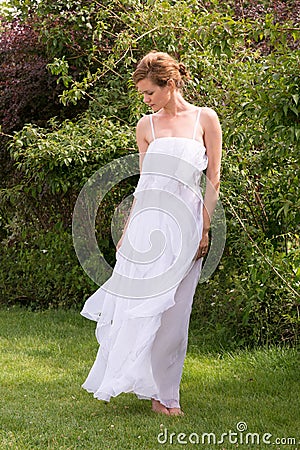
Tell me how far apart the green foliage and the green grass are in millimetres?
419

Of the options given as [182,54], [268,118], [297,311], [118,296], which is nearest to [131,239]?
[118,296]

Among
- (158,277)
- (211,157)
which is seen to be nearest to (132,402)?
(158,277)

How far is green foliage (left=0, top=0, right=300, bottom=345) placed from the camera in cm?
429

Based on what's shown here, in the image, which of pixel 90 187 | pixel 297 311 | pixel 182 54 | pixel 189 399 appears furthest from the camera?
pixel 90 187

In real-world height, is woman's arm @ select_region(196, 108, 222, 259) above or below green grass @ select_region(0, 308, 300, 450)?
above

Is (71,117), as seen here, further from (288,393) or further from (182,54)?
(288,393)

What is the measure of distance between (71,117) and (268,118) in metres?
3.93

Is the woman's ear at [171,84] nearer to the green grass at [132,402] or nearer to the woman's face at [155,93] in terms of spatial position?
the woman's face at [155,93]

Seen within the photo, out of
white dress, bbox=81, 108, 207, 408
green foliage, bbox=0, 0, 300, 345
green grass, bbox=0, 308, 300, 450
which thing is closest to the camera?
green grass, bbox=0, 308, 300, 450

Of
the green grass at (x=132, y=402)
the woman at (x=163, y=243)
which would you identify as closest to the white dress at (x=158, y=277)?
the woman at (x=163, y=243)

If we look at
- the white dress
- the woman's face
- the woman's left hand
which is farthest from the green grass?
the woman's face

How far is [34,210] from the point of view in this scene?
7629 mm

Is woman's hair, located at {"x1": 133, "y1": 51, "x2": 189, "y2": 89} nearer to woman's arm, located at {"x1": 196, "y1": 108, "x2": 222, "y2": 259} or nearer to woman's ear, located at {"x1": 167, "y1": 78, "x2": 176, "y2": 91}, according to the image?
woman's ear, located at {"x1": 167, "y1": 78, "x2": 176, "y2": 91}

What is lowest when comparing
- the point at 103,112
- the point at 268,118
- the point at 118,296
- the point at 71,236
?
the point at 71,236
